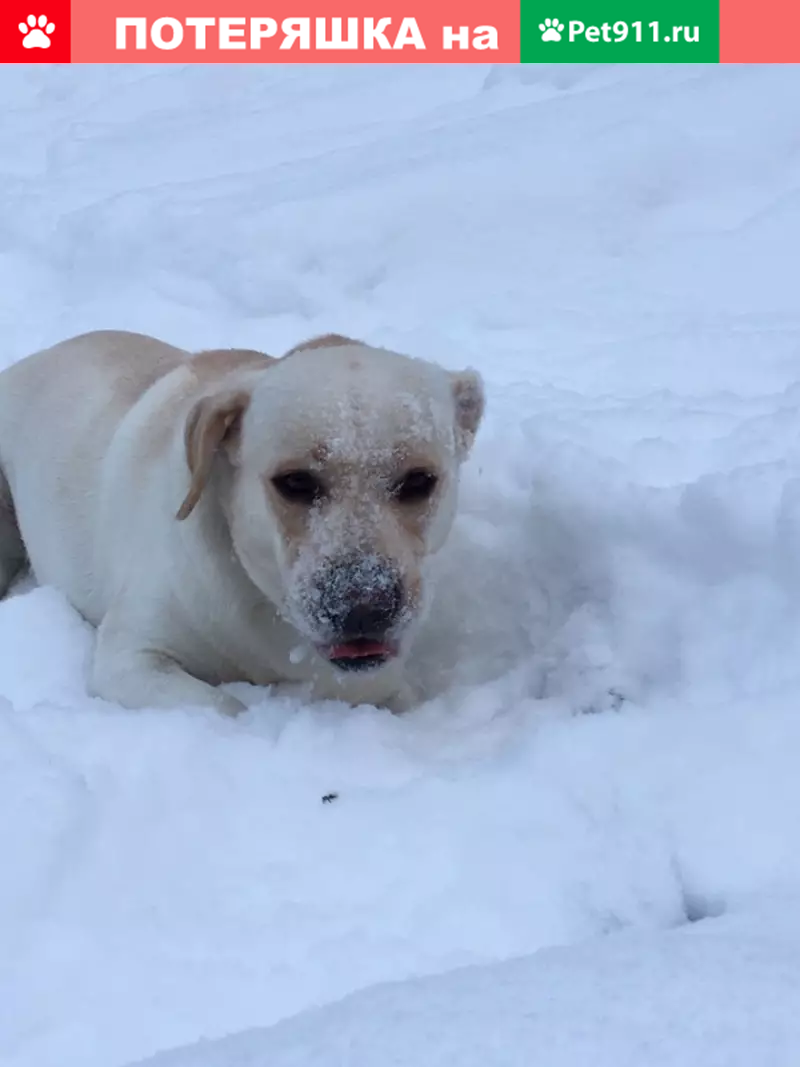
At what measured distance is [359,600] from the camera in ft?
7.06

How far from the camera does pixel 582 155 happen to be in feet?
17.3

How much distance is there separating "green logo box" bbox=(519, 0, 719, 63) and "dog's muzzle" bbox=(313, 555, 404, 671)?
212 inches

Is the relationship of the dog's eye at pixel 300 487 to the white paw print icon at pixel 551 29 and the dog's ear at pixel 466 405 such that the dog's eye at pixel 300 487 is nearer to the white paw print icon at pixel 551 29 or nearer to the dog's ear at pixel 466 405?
the dog's ear at pixel 466 405

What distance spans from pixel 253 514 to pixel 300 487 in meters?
0.15

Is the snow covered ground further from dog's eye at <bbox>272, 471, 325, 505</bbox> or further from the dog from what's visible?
dog's eye at <bbox>272, 471, 325, 505</bbox>

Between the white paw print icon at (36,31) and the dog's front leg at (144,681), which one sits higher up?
the white paw print icon at (36,31)

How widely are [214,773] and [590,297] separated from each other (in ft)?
9.69

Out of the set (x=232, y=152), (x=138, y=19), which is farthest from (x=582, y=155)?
(x=138, y=19)

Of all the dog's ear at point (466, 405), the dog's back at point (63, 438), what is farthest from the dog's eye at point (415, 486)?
the dog's back at point (63, 438)

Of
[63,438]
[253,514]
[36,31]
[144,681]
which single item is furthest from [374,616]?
[36,31]

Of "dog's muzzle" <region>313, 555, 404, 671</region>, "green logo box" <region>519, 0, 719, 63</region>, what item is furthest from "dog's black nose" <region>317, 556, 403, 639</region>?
"green logo box" <region>519, 0, 719, 63</region>

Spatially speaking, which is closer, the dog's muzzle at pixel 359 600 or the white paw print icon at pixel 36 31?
the dog's muzzle at pixel 359 600

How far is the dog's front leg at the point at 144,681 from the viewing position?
2.43 meters

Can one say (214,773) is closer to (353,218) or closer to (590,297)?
(590,297)
